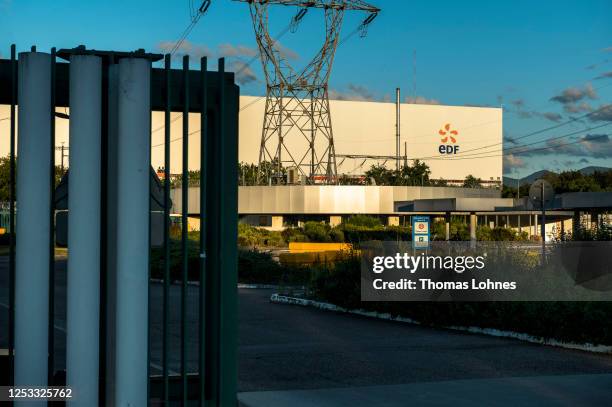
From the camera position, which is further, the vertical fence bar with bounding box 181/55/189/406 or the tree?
the tree

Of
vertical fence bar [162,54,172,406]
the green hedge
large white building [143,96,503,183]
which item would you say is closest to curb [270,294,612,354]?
the green hedge

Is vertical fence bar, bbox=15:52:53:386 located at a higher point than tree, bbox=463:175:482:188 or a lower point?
lower

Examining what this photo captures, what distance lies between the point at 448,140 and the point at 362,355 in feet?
308

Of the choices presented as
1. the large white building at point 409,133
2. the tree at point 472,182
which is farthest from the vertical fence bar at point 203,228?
the tree at point 472,182

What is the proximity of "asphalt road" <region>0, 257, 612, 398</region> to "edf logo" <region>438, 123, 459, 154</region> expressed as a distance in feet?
286

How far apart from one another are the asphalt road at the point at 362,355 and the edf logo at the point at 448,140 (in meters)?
87.0

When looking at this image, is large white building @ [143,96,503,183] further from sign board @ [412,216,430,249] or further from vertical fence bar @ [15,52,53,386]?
vertical fence bar @ [15,52,53,386]

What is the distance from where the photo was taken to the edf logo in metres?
105

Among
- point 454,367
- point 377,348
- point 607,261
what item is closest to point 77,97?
point 454,367

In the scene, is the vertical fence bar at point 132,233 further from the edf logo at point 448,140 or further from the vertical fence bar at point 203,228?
the edf logo at point 448,140

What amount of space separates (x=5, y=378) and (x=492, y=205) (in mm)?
34426

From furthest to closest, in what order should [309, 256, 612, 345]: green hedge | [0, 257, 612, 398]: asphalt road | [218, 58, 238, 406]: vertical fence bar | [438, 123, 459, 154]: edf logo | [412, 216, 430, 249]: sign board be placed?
1. [438, 123, 459, 154]: edf logo
2. [412, 216, 430, 249]: sign board
3. [309, 256, 612, 345]: green hedge
4. [0, 257, 612, 398]: asphalt road
5. [218, 58, 238, 406]: vertical fence bar

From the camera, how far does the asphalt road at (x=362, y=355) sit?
1197cm

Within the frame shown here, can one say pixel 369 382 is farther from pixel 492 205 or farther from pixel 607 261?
pixel 492 205
